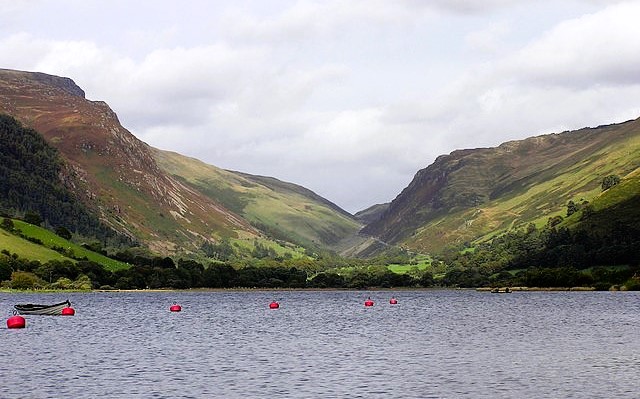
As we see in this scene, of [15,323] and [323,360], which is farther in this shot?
[15,323]

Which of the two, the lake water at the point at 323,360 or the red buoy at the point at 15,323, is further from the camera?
the red buoy at the point at 15,323

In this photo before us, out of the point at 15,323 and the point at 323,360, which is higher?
the point at 15,323

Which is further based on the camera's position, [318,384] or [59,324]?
[59,324]

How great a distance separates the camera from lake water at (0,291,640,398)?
81125 mm

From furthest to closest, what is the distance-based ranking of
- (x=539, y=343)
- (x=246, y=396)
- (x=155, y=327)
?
1. (x=155, y=327)
2. (x=539, y=343)
3. (x=246, y=396)

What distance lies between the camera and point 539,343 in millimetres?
130625

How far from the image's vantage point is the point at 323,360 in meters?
106

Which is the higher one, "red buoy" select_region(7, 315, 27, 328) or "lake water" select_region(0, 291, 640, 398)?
"red buoy" select_region(7, 315, 27, 328)

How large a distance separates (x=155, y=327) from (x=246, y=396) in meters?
96.5

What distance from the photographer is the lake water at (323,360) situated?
266ft

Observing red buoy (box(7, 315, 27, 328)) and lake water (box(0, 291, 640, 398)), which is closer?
lake water (box(0, 291, 640, 398))

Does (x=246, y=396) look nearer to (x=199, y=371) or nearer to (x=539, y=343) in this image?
(x=199, y=371)

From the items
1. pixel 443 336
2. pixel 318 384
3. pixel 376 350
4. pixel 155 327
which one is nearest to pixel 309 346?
pixel 376 350

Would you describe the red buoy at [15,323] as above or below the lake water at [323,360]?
above
